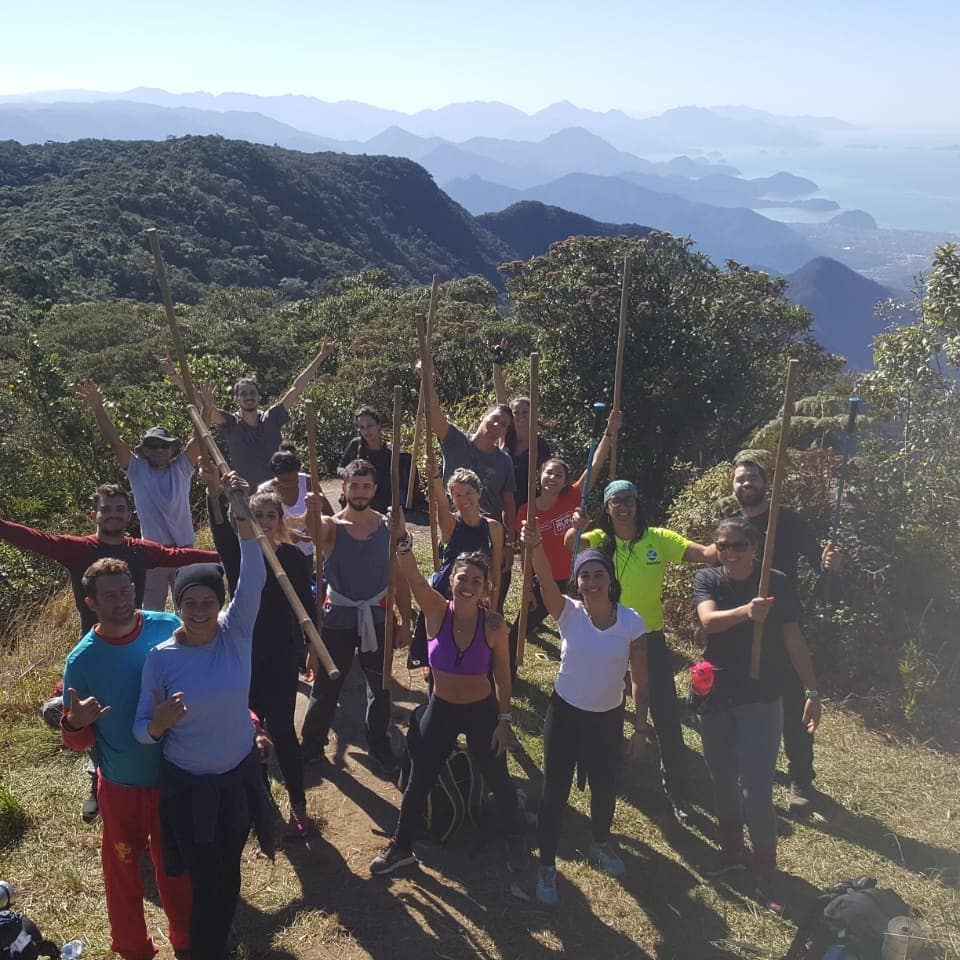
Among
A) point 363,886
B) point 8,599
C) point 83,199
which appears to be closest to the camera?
point 363,886

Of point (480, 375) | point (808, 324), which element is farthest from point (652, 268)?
point (480, 375)

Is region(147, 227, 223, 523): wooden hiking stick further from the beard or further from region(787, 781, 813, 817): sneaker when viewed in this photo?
region(787, 781, 813, 817): sneaker

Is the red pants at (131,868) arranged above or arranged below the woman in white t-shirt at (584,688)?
below

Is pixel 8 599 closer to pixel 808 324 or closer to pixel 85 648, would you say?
pixel 85 648

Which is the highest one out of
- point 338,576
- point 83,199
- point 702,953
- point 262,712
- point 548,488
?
point 83,199

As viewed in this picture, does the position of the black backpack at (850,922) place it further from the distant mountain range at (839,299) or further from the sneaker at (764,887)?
the distant mountain range at (839,299)

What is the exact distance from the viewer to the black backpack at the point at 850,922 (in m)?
3.30

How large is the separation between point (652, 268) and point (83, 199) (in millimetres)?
67010

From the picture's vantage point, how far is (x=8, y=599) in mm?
8836

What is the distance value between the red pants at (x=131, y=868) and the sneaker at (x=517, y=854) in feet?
5.76

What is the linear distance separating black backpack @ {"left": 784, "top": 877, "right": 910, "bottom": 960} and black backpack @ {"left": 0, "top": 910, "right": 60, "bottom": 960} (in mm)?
3344

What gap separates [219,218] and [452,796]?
74268 millimetres

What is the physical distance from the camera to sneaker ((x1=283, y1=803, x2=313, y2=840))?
14.8 ft

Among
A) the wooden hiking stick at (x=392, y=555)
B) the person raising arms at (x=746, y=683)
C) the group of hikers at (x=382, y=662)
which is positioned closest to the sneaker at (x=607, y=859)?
the group of hikers at (x=382, y=662)
